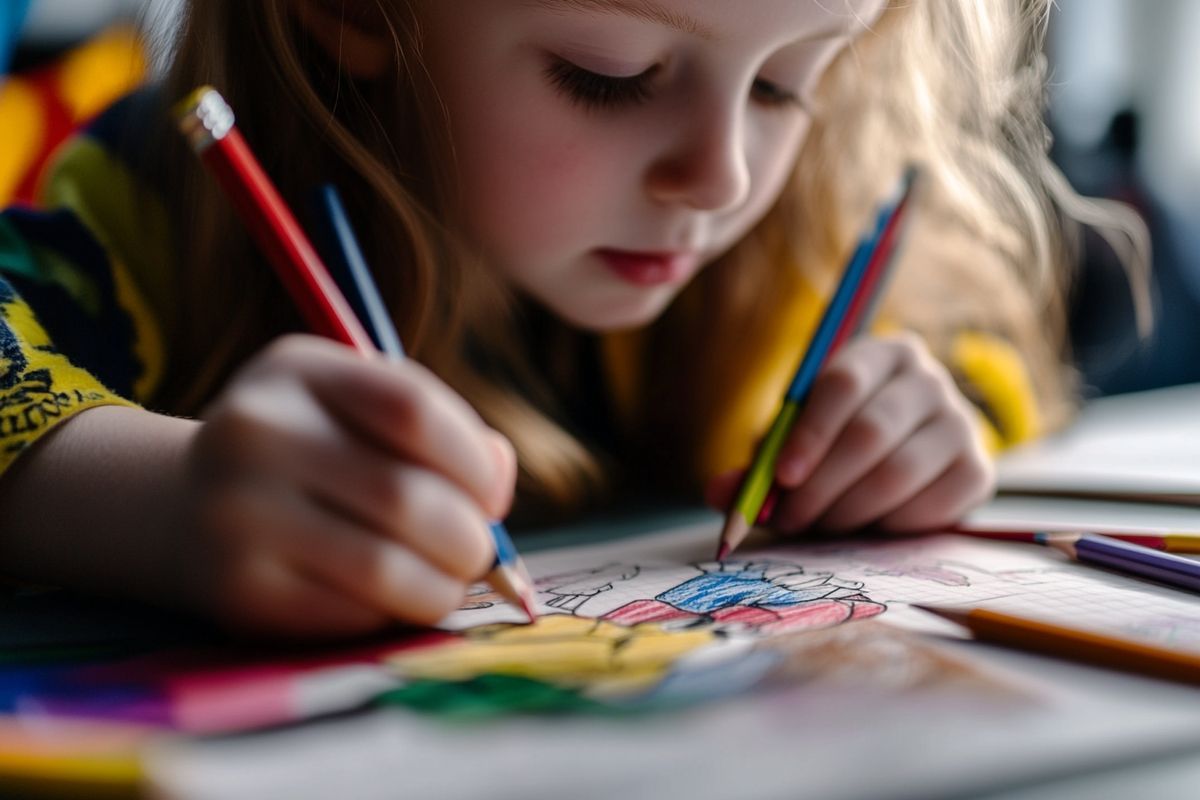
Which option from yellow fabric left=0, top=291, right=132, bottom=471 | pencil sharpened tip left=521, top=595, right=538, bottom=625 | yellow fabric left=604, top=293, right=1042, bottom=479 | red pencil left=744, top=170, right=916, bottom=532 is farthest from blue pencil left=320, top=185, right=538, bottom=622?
yellow fabric left=604, top=293, right=1042, bottom=479

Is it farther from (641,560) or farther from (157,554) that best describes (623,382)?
(157,554)

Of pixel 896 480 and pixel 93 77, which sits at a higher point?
pixel 93 77

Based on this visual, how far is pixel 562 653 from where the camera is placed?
0.27 metres

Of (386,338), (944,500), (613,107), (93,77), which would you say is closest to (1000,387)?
(944,500)

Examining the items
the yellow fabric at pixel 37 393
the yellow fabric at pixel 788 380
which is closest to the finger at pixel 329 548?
the yellow fabric at pixel 37 393

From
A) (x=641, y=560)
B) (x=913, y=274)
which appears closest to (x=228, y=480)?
(x=641, y=560)

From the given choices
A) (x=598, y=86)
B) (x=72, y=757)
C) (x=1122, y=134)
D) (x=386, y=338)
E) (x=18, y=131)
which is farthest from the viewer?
(x=1122, y=134)

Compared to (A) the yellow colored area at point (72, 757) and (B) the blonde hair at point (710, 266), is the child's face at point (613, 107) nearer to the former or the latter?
(B) the blonde hair at point (710, 266)

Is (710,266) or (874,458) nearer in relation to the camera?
(874,458)

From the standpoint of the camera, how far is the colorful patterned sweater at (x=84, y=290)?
1.17ft

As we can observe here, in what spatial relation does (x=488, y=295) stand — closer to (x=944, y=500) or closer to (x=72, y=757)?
(x=944, y=500)

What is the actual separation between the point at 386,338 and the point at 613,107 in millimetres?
159

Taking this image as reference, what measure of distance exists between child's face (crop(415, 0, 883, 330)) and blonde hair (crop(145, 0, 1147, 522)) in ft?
0.08

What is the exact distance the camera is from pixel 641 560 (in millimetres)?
387
